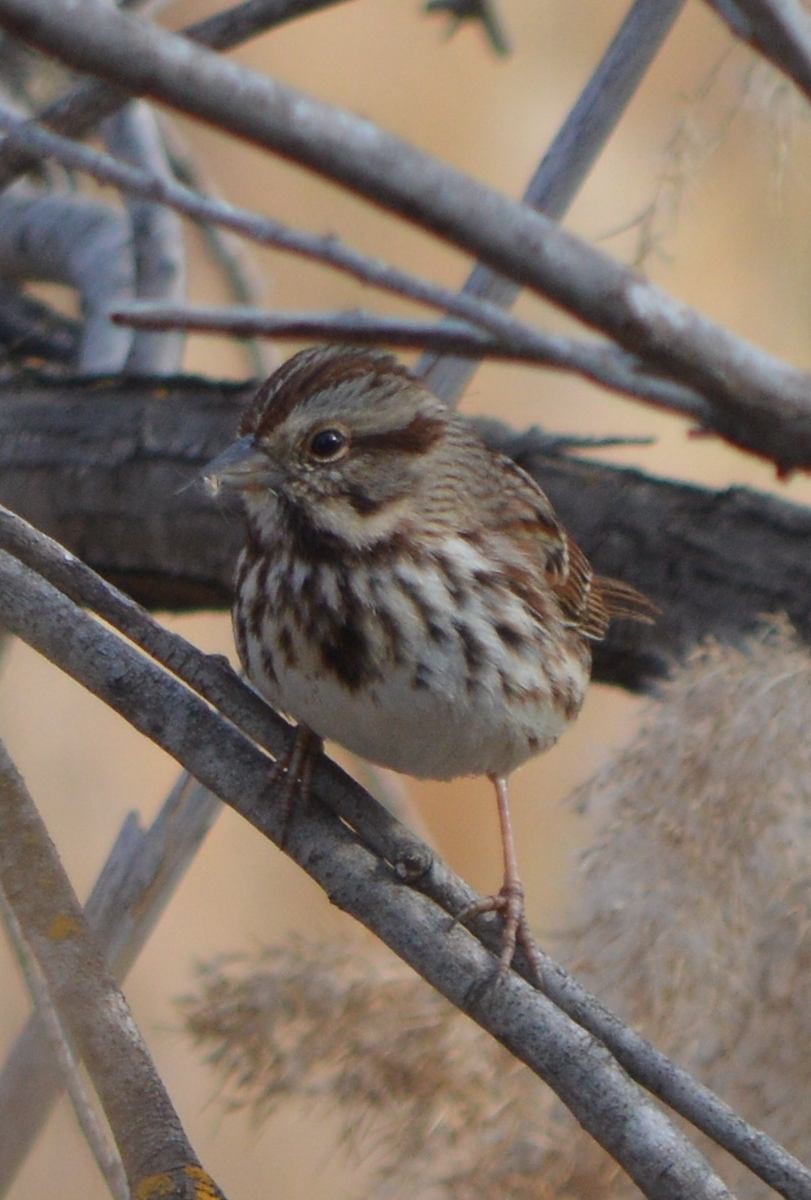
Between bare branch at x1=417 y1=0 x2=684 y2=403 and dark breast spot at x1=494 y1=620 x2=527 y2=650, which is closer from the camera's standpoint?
bare branch at x1=417 y1=0 x2=684 y2=403

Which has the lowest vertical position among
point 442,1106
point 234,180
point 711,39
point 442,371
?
point 442,1106

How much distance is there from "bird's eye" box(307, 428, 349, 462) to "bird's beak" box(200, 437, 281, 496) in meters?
0.05

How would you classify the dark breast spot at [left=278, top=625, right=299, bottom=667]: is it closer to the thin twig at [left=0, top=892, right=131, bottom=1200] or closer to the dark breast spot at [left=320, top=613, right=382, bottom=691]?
the dark breast spot at [left=320, top=613, right=382, bottom=691]

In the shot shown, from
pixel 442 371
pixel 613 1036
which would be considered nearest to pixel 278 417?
pixel 442 371

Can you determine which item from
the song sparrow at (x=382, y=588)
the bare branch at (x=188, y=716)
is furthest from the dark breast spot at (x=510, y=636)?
the bare branch at (x=188, y=716)

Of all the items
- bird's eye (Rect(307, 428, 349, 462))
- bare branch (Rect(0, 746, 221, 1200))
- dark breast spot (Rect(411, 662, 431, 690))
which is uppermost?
→ bird's eye (Rect(307, 428, 349, 462))

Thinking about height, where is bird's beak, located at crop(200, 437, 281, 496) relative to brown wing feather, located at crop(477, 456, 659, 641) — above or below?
below

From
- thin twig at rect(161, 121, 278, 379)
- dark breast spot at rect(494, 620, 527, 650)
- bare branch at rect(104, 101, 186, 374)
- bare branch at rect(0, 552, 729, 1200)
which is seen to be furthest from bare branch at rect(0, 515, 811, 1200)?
thin twig at rect(161, 121, 278, 379)

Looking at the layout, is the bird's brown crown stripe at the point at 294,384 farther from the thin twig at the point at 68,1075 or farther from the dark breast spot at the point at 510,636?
the thin twig at the point at 68,1075

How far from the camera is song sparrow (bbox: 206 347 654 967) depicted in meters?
1.99

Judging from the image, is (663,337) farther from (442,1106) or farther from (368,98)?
(368,98)

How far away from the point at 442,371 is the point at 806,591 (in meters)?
0.56

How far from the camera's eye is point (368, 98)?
471 cm

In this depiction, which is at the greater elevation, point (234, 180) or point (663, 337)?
point (234, 180)
